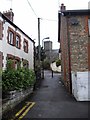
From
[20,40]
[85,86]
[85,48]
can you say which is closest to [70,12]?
[85,48]

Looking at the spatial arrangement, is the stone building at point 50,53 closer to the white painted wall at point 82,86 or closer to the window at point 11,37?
the window at point 11,37

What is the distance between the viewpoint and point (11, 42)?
22.0 metres

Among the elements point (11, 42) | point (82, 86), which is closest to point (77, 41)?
point (82, 86)

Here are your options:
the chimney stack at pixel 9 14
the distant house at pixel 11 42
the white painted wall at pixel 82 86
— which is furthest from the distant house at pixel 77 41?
the chimney stack at pixel 9 14

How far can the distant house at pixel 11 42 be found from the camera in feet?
61.9

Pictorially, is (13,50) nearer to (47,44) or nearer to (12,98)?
(12,98)

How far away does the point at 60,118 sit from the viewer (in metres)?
9.40

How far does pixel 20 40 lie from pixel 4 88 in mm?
13812

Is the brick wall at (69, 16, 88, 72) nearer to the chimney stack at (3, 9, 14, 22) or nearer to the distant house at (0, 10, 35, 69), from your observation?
the distant house at (0, 10, 35, 69)

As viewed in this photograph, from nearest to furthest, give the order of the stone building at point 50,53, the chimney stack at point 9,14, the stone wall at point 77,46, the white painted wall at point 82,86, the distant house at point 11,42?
the white painted wall at point 82,86 → the stone wall at point 77,46 → the distant house at point 11,42 → the chimney stack at point 9,14 → the stone building at point 50,53

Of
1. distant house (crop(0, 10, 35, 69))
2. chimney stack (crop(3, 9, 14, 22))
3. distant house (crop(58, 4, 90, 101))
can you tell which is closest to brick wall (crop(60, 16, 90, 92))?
distant house (crop(58, 4, 90, 101))

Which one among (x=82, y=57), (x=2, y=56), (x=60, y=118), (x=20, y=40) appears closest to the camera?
(x=60, y=118)

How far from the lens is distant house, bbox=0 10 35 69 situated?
18872 millimetres

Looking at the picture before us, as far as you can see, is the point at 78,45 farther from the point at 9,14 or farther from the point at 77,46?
the point at 9,14
